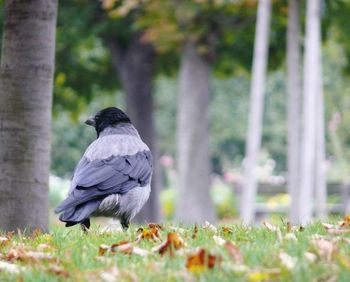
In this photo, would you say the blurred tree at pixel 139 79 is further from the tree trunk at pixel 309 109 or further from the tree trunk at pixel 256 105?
the tree trunk at pixel 309 109

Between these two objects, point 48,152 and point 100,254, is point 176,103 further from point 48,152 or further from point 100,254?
point 100,254

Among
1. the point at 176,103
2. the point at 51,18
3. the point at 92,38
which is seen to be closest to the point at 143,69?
the point at 92,38

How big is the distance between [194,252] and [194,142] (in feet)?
47.2

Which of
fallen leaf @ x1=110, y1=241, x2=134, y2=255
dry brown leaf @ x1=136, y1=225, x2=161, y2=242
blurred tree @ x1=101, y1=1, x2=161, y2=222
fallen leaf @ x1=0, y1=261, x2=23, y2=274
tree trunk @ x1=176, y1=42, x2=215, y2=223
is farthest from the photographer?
blurred tree @ x1=101, y1=1, x2=161, y2=222

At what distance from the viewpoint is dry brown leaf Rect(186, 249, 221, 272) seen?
487 centimetres

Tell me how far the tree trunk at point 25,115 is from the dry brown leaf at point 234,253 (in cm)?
363

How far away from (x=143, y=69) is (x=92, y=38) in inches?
63.1

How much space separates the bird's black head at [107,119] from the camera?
9062mm

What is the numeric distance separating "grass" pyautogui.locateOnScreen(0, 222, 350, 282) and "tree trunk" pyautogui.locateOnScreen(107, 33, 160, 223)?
1354cm

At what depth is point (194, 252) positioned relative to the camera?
5.25m

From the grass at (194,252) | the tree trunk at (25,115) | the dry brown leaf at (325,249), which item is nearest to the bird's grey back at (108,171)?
the tree trunk at (25,115)

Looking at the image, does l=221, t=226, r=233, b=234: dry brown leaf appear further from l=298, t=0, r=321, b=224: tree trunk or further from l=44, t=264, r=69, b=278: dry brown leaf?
l=298, t=0, r=321, b=224: tree trunk

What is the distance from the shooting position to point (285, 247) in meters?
5.54

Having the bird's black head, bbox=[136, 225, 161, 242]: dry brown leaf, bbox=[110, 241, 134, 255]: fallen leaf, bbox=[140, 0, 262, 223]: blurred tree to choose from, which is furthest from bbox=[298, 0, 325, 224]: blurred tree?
bbox=[110, 241, 134, 255]: fallen leaf
